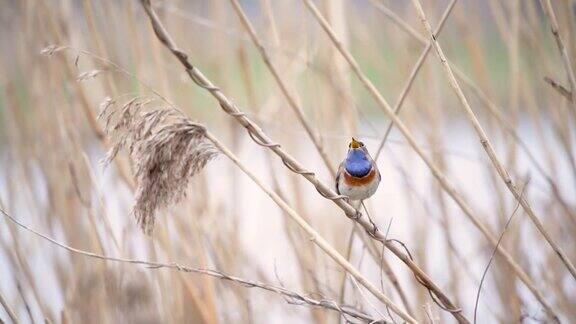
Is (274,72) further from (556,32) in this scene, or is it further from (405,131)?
(556,32)

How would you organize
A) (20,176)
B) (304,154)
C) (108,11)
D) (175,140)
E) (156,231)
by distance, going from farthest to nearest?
(304,154)
(20,176)
(108,11)
(156,231)
(175,140)

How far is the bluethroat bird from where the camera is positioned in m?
1.55

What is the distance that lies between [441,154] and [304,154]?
0.72 meters

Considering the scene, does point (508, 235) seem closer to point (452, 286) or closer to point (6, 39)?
point (452, 286)

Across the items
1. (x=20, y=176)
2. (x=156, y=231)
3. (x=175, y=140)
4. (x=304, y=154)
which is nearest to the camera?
(x=175, y=140)

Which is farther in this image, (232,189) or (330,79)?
(232,189)

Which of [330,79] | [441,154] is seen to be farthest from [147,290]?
[441,154]

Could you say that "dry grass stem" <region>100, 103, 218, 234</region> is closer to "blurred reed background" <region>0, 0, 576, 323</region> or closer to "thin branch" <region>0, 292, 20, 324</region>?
"thin branch" <region>0, 292, 20, 324</region>

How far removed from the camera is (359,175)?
5.12 ft

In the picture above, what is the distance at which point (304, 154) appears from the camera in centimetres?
283

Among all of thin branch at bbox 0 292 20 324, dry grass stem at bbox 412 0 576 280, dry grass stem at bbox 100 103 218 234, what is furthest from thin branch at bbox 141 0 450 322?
thin branch at bbox 0 292 20 324

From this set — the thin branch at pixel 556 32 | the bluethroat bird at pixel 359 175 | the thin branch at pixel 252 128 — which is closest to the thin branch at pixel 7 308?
the thin branch at pixel 252 128

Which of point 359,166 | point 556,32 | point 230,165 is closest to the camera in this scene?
point 556,32

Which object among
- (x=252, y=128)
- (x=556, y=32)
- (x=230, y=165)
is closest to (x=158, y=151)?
(x=252, y=128)
